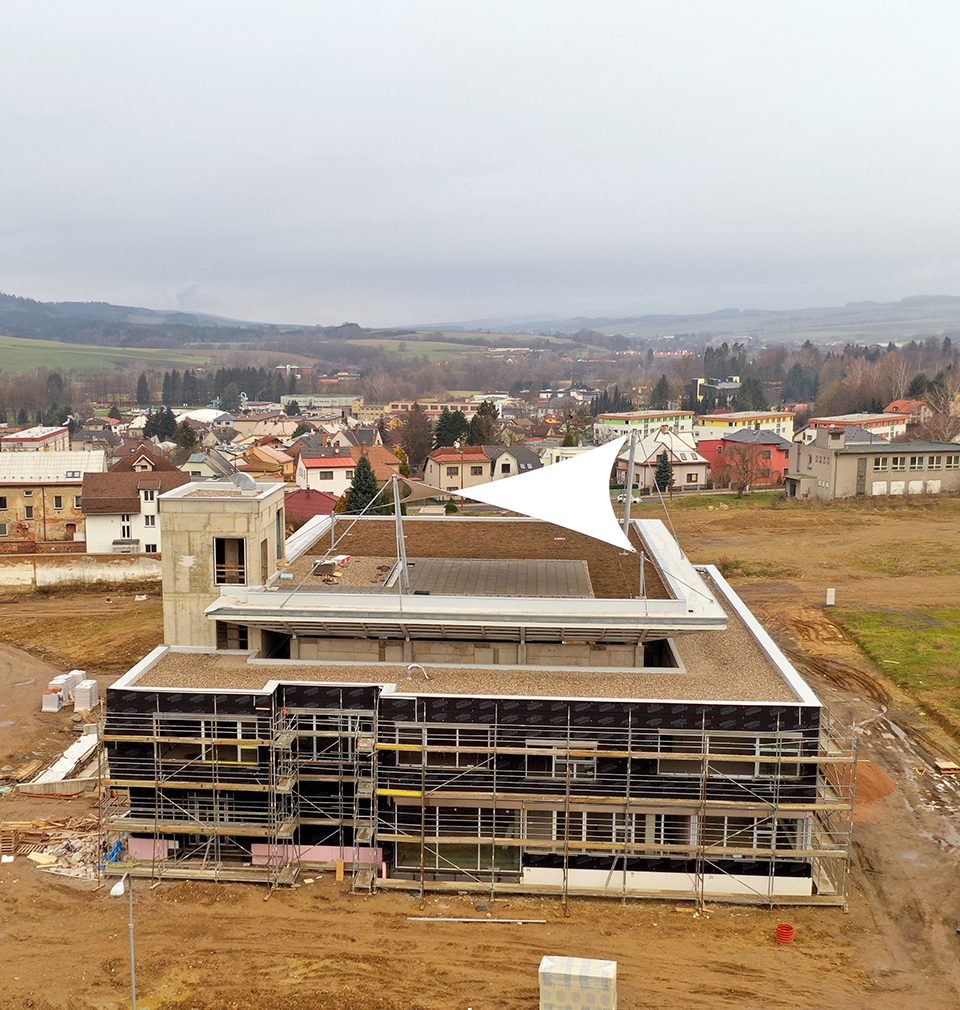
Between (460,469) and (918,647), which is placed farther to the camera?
(460,469)

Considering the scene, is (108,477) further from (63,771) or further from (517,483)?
(517,483)

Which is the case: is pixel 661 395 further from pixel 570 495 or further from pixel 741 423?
pixel 570 495

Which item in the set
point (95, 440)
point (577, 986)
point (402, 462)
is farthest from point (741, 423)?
point (577, 986)

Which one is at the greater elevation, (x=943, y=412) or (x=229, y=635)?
(x=943, y=412)

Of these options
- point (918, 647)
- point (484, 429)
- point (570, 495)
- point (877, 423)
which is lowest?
point (918, 647)

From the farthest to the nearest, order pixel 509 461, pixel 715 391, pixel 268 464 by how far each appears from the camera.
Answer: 1. pixel 715 391
2. pixel 268 464
3. pixel 509 461

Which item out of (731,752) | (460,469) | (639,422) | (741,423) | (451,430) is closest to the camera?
(731,752)
